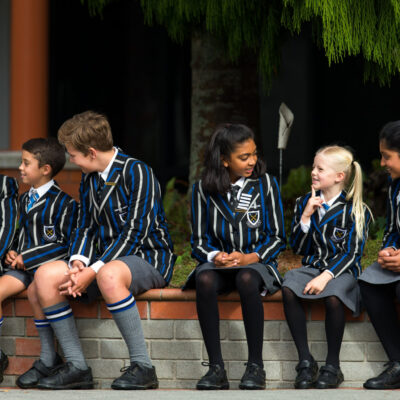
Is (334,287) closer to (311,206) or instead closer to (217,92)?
(311,206)

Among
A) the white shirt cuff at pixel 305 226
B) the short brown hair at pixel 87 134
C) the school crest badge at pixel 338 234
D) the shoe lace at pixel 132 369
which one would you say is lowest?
the shoe lace at pixel 132 369

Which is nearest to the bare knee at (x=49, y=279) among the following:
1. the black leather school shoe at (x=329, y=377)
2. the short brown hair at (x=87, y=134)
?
the short brown hair at (x=87, y=134)

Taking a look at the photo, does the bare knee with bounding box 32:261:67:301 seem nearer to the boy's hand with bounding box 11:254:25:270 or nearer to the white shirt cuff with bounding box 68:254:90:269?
the white shirt cuff with bounding box 68:254:90:269

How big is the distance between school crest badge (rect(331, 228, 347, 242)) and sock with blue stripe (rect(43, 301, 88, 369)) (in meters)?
1.53

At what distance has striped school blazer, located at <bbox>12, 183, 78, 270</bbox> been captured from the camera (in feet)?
17.0

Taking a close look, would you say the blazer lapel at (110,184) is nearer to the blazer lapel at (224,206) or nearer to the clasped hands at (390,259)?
the blazer lapel at (224,206)

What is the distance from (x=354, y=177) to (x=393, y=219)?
1.07ft

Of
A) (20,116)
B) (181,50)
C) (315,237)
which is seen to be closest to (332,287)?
(315,237)

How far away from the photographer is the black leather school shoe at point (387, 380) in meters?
4.62

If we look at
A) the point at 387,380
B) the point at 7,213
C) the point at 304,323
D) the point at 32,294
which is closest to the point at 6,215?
the point at 7,213

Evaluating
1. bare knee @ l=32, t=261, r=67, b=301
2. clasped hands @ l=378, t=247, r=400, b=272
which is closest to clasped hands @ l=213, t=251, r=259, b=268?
clasped hands @ l=378, t=247, r=400, b=272

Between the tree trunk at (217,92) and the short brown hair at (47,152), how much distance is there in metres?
1.96
